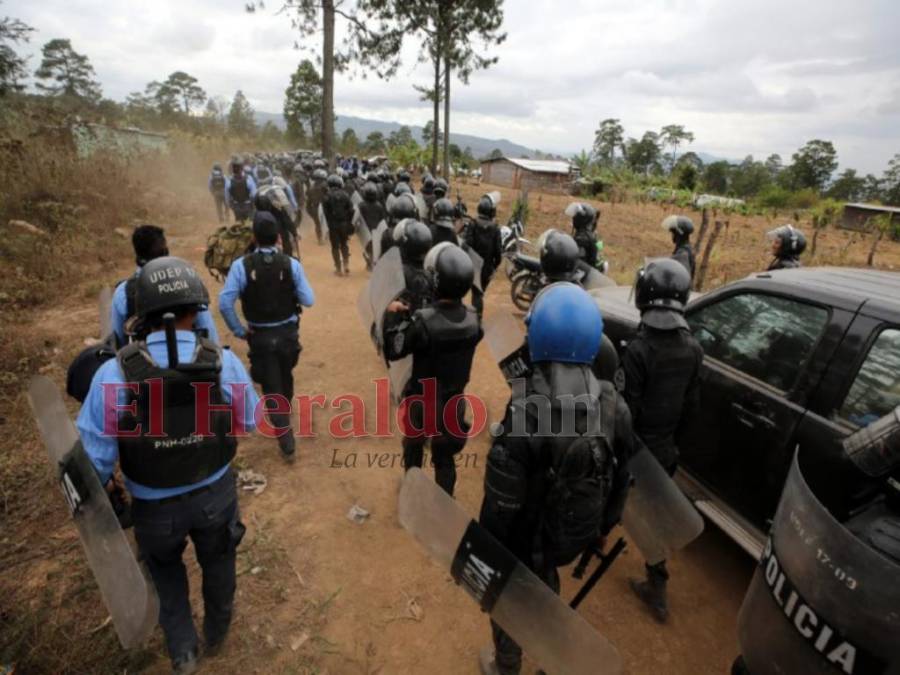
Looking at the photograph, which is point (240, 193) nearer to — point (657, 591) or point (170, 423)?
point (170, 423)

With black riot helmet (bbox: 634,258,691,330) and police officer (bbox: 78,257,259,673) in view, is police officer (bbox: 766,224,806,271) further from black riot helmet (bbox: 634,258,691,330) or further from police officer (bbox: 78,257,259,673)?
police officer (bbox: 78,257,259,673)

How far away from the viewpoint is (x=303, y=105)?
135 feet

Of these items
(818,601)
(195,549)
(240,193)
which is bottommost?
(195,549)

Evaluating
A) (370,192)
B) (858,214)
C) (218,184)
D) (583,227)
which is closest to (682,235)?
(583,227)

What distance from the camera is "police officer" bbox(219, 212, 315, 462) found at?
11.7 ft

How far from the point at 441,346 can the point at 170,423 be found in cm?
141

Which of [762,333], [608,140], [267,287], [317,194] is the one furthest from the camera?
[608,140]

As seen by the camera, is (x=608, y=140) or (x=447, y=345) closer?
(x=447, y=345)

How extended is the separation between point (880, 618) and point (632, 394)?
1.45 metres

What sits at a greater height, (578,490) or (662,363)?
(662,363)

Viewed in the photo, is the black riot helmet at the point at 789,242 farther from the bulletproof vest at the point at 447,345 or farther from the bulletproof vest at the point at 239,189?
the bulletproof vest at the point at 239,189

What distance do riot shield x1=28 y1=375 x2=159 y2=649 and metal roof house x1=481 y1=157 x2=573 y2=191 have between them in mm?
34405

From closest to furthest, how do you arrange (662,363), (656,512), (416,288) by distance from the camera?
(656,512) → (662,363) → (416,288)

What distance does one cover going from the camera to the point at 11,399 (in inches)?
170
